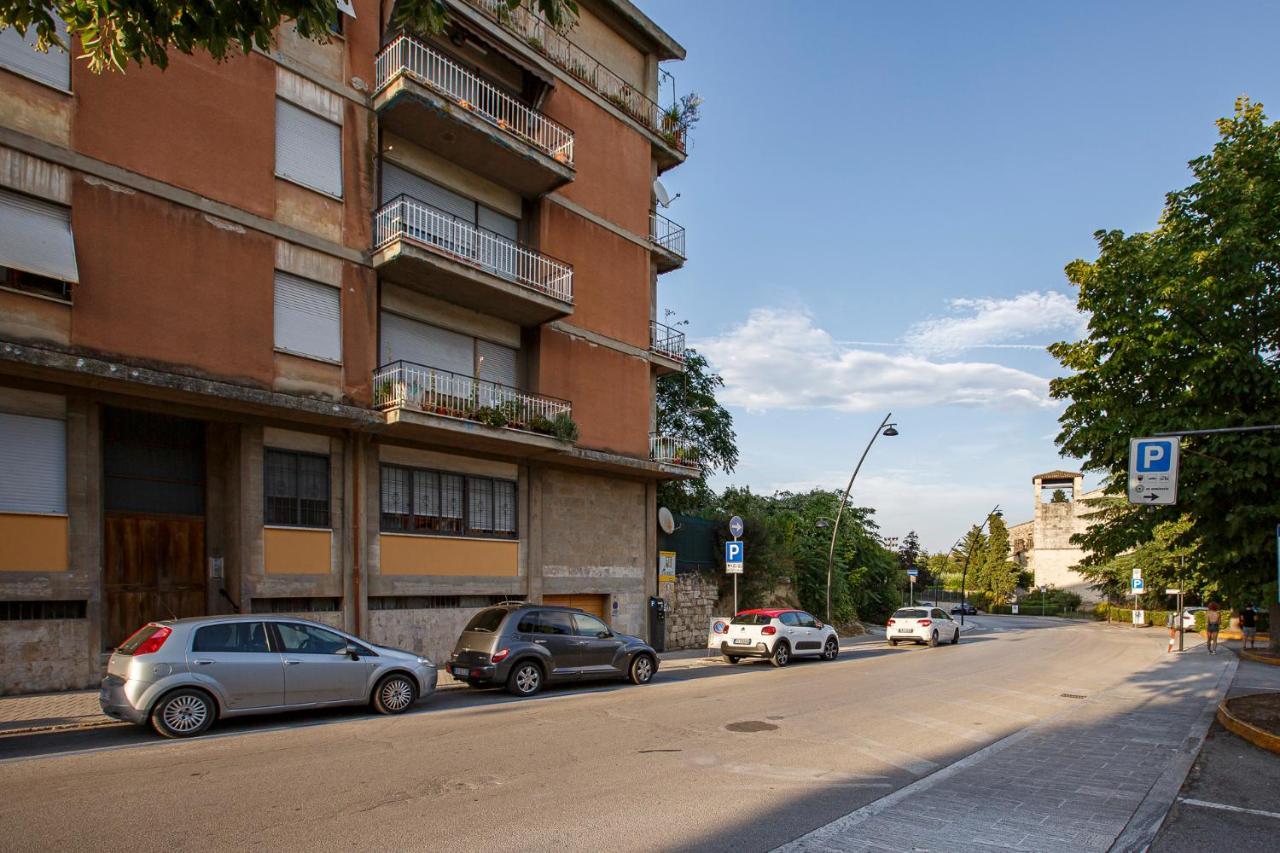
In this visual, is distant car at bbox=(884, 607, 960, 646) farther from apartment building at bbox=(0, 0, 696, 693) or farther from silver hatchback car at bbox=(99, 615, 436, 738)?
silver hatchback car at bbox=(99, 615, 436, 738)

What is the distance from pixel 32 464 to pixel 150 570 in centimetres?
287

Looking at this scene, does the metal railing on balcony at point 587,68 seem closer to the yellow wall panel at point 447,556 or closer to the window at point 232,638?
the yellow wall panel at point 447,556

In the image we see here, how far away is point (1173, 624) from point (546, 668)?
25733mm

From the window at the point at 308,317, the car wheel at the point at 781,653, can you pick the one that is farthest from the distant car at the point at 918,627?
the window at the point at 308,317

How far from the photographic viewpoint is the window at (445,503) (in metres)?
18.1

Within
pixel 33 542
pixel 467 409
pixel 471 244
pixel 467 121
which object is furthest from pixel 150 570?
pixel 467 121

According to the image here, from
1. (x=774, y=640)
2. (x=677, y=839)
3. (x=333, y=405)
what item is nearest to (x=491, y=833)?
(x=677, y=839)

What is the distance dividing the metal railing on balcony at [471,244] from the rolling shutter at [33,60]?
5790 millimetres

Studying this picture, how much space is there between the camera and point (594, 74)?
2355cm

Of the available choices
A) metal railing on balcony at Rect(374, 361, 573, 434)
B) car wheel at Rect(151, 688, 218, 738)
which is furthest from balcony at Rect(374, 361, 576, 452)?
car wheel at Rect(151, 688, 218, 738)

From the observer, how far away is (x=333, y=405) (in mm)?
16109

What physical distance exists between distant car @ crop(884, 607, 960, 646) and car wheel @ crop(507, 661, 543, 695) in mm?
19147

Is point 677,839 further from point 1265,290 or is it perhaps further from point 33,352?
point 1265,290

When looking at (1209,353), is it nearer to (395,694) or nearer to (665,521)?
(665,521)
